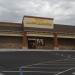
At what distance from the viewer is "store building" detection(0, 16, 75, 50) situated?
62125 mm

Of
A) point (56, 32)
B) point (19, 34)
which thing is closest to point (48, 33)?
point (56, 32)

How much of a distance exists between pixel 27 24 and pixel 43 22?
4.21 m

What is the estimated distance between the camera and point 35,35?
Answer: 63375 millimetres

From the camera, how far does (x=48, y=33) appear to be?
64812mm

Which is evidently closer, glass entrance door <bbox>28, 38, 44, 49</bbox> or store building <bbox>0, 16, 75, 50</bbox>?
store building <bbox>0, 16, 75, 50</bbox>

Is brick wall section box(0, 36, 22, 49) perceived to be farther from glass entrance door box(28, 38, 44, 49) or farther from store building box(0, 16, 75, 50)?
glass entrance door box(28, 38, 44, 49)

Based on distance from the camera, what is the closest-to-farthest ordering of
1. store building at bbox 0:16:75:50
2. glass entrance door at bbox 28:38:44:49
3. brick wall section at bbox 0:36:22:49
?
brick wall section at bbox 0:36:22:49 → store building at bbox 0:16:75:50 → glass entrance door at bbox 28:38:44:49
